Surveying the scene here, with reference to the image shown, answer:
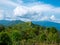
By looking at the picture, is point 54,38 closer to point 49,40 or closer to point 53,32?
point 49,40

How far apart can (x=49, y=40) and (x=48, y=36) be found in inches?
56.0

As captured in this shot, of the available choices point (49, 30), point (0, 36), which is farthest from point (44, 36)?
point (0, 36)

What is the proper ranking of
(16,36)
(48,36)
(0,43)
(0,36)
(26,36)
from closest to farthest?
1. (0,43)
2. (0,36)
3. (16,36)
4. (48,36)
5. (26,36)

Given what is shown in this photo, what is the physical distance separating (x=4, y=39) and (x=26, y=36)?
2555 centimetres

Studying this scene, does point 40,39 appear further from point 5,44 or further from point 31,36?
point 5,44

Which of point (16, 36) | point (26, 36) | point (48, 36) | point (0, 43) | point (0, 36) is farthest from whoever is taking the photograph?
point (26, 36)

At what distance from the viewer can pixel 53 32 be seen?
57.7 metres

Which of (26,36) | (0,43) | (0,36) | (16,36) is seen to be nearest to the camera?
(0,43)

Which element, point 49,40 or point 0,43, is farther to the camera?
point 49,40

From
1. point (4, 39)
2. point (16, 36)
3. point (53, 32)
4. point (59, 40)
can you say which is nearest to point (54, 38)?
point (59, 40)

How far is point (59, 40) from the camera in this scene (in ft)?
172

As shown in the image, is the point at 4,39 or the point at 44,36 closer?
the point at 4,39

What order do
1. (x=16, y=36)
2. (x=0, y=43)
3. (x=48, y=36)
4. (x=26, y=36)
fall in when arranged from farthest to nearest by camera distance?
(x=26, y=36) → (x=48, y=36) → (x=16, y=36) → (x=0, y=43)

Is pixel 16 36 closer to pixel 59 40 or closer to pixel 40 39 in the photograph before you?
pixel 40 39
